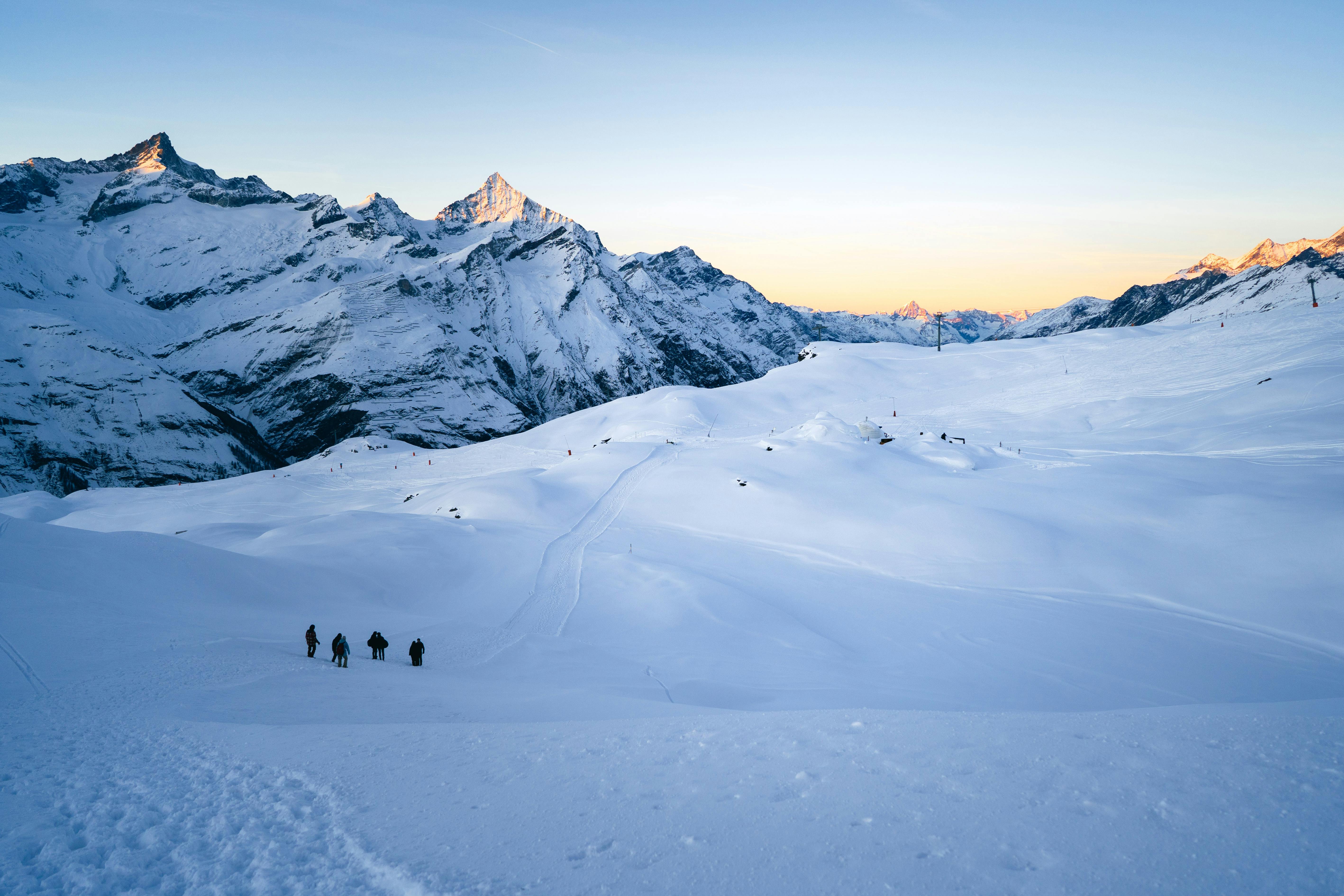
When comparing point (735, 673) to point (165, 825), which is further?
point (735, 673)

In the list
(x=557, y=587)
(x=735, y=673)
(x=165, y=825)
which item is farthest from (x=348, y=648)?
(x=165, y=825)

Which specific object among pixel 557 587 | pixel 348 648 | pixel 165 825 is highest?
pixel 165 825

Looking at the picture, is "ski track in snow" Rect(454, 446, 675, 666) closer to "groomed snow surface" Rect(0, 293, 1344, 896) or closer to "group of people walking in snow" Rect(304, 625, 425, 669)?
"groomed snow surface" Rect(0, 293, 1344, 896)

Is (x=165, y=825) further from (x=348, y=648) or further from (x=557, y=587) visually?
(x=557, y=587)

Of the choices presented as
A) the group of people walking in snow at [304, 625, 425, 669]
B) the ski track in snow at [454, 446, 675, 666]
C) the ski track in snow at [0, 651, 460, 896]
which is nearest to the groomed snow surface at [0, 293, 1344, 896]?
the ski track in snow at [0, 651, 460, 896]

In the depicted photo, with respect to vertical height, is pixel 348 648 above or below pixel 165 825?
below

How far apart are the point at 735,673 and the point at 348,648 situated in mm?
10198

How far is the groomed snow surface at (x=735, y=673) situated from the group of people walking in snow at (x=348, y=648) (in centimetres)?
47

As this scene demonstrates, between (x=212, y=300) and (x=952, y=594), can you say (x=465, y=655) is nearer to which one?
(x=952, y=594)

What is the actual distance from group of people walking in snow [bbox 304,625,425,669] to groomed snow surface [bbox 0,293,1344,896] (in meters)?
0.47

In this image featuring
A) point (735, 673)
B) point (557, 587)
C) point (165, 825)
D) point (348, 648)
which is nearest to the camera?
point (165, 825)

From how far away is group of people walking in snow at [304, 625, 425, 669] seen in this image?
14992 millimetres

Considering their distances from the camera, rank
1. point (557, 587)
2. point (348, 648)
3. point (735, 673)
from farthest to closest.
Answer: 1. point (557, 587)
2. point (348, 648)
3. point (735, 673)

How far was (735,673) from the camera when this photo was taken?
617 inches
